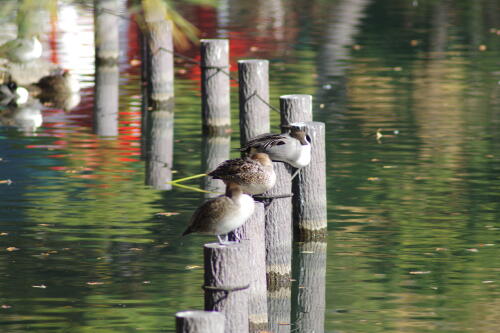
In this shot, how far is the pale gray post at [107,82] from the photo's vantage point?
634 inches

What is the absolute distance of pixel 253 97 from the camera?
13117 millimetres

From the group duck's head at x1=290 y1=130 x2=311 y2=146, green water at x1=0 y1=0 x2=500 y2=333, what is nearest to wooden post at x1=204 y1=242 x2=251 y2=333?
green water at x1=0 y1=0 x2=500 y2=333

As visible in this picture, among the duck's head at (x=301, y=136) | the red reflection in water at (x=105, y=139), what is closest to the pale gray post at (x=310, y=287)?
the duck's head at (x=301, y=136)

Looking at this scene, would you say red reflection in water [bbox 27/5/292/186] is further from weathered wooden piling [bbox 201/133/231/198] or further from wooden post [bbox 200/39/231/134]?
weathered wooden piling [bbox 201/133/231/198]

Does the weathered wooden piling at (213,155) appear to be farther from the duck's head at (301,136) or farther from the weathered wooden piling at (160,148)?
the duck's head at (301,136)

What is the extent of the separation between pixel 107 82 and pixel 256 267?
41.8 ft

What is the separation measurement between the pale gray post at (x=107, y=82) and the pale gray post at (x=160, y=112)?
1.86 ft

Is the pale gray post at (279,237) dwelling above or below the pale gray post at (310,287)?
above

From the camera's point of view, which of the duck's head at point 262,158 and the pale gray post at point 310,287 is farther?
the duck's head at point 262,158

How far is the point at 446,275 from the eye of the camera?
880 cm

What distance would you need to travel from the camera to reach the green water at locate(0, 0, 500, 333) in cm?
805

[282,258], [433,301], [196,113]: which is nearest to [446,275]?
[433,301]

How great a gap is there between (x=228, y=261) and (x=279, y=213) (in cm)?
206

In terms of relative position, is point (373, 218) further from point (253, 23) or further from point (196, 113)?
point (253, 23)
